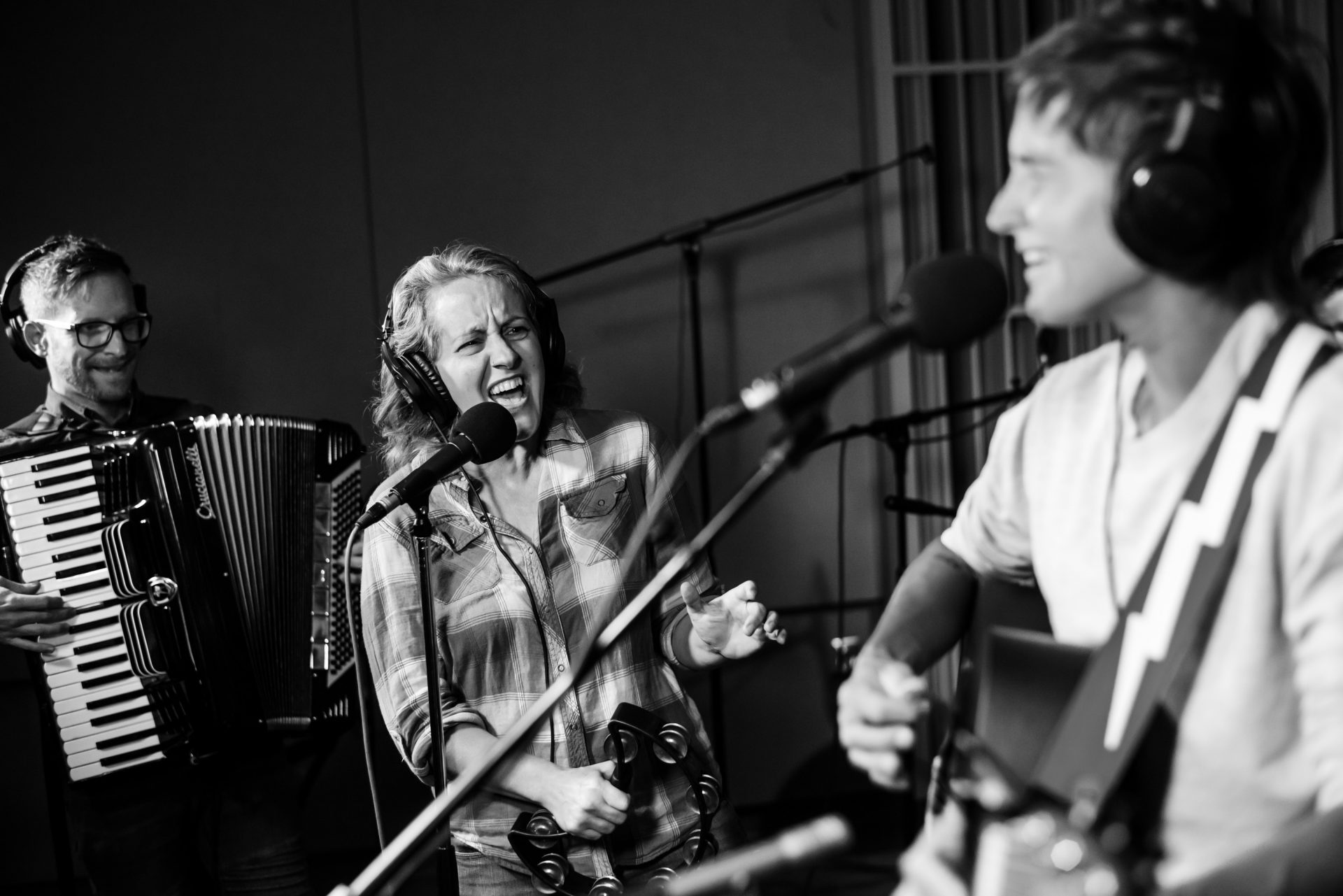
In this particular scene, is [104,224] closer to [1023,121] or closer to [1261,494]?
[1023,121]

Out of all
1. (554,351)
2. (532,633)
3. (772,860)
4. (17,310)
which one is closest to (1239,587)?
(772,860)

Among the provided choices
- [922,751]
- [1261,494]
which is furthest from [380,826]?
[922,751]

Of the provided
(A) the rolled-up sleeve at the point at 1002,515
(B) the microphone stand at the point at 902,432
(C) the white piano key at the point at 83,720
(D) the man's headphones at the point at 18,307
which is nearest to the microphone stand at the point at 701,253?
(B) the microphone stand at the point at 902,432

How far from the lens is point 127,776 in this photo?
2217 millimetres

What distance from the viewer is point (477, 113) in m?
3.56

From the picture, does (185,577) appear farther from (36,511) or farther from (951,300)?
(951,300)

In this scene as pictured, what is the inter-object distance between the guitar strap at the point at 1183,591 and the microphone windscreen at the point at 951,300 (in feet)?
0.72

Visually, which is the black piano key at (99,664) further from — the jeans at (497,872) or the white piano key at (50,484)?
the jeans at (497,872)

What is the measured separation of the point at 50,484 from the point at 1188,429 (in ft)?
6.50

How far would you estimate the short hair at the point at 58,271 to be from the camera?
248 centimetres

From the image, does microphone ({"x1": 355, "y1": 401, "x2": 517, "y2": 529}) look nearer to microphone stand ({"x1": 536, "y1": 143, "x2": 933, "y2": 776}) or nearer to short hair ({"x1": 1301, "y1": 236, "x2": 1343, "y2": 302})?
short hair ({"x1": 1301, "y1": 236, "x2": 1343, "y2": 302})

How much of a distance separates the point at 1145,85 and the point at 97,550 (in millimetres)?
1975

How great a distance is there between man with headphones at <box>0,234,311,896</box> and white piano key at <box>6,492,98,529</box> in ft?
0.39

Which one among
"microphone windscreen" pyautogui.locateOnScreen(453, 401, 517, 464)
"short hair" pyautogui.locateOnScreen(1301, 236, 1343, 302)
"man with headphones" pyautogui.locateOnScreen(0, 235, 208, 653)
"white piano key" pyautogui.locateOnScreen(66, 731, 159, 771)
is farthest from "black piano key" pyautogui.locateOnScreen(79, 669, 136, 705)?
"short hair" pyautogui.locateOnScreen(1301, 236, 1343, 302)
